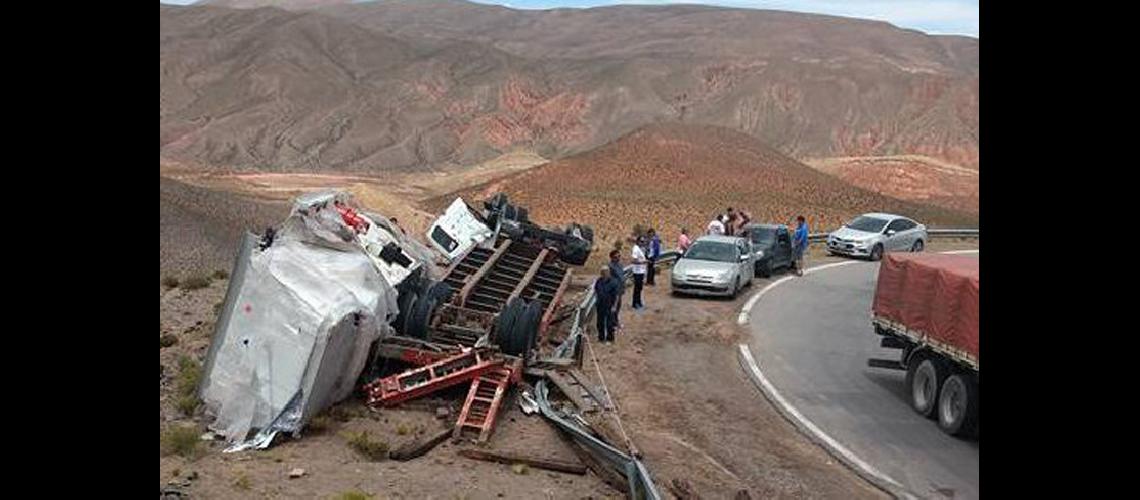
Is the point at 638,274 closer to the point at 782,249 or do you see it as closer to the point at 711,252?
the point at 711,252

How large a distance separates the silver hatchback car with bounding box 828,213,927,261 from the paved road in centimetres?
610

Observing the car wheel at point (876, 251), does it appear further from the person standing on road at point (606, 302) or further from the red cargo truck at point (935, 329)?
the red cargo truck at point (935, 329)

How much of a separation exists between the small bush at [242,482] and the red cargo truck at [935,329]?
25.9 feet

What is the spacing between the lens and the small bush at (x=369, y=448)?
11.4 metres

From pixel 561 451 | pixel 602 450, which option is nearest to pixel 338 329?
pixel 561 451

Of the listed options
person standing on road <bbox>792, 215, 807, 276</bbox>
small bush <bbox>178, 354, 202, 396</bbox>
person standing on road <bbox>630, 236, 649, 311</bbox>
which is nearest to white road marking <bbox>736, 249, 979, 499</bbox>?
person standing on road <bbox>630, 236, 649, 311</bbox>

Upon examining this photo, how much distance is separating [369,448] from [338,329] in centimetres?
156

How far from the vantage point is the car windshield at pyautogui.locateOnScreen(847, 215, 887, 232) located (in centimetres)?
3275

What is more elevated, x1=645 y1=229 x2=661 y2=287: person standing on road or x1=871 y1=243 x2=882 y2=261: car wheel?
x1=645 y1=229 x2=661 y2=287: person standing on road

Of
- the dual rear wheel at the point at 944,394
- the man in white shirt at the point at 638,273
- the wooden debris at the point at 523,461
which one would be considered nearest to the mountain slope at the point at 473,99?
the man in white shirt at the point at 638,273

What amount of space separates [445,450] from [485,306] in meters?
5.98

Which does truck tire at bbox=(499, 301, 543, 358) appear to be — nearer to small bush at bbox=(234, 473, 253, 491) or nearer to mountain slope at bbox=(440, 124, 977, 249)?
Result: small bush at bbox=(234, 473, 253, 491)
